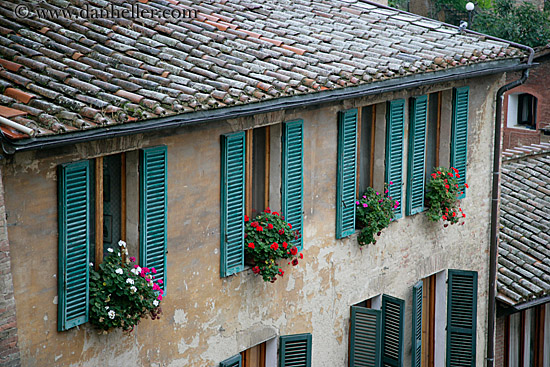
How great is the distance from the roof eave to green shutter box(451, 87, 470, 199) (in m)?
0.46

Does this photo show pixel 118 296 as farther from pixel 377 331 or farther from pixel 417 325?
pixel 417 325

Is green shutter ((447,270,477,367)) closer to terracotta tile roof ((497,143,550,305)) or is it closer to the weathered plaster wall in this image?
the weathered plaster wall

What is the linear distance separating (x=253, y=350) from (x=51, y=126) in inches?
156

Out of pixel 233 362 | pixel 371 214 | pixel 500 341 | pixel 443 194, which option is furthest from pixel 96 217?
pixel 500 341

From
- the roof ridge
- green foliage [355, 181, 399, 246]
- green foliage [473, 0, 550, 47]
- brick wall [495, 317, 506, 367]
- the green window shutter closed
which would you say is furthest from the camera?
green foliage [473, 0, 550, 47]

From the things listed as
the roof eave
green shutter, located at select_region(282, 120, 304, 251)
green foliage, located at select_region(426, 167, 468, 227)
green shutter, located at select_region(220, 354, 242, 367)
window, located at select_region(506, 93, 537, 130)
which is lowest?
window, located at select_region(506, 93, 537, 130)

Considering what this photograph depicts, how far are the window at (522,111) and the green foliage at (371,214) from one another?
14.9 m

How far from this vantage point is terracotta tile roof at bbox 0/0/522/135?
6309mm

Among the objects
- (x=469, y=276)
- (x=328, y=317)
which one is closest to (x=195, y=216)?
(x=328, y=317)

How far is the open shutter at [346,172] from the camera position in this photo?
367 inches

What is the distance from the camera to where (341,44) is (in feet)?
32.2

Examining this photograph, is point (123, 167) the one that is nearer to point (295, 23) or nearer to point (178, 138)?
point (178, 138)

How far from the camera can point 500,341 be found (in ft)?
43.7

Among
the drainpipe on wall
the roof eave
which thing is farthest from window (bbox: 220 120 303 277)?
the drainpipe on wall
